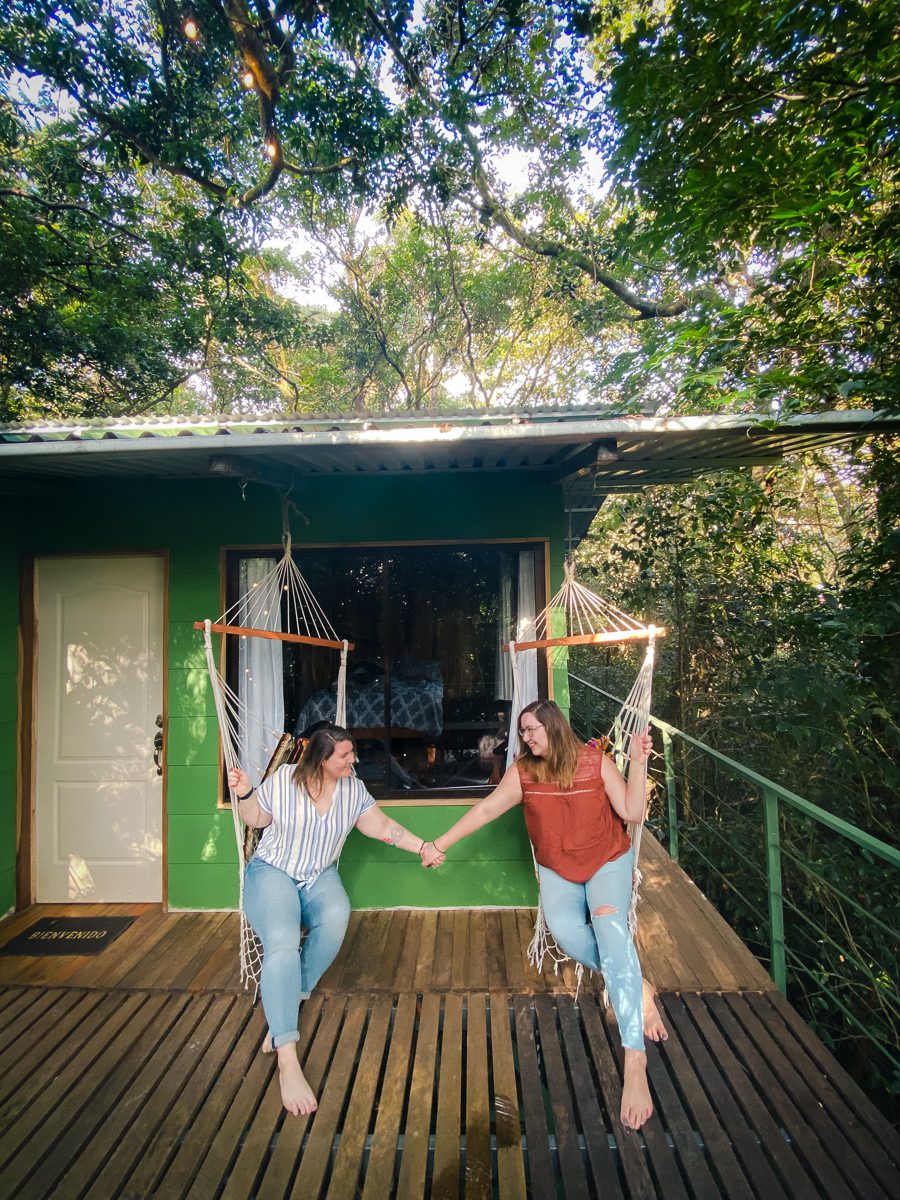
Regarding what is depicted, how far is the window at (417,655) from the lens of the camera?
9.75 feet

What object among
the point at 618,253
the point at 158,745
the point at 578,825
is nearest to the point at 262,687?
the point at 158,745

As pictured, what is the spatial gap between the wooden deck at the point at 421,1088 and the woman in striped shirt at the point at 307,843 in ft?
0.90

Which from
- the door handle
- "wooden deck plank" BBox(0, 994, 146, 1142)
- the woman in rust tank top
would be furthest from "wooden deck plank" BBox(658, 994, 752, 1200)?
the door handle

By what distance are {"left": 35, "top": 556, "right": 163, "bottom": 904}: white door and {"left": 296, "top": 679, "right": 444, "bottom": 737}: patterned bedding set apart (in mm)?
763

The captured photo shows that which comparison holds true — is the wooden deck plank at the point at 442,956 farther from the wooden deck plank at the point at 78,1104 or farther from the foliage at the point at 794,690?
the foliage at the point at 794,690

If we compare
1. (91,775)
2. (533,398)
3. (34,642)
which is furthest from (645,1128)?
(533,398)

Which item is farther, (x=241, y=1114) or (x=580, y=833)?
(x=580, y=833)

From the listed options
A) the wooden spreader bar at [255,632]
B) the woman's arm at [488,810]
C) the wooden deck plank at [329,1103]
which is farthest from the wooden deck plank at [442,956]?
the wooden spreader bar at [255,632]

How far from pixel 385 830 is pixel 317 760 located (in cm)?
37

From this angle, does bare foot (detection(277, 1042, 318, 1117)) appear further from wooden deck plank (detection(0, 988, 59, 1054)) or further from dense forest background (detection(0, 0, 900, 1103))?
dense forest background (detection(0, 0, 900, 1103))

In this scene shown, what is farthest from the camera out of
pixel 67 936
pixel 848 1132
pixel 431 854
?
pixel 67 936

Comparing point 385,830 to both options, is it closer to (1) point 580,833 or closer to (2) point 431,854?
(2) point 431,854

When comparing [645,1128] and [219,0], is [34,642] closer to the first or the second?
[645,1128]

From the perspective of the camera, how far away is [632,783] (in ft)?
6.81
